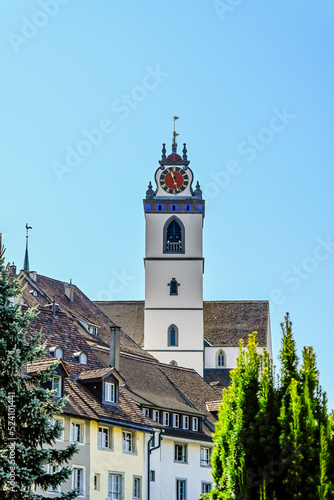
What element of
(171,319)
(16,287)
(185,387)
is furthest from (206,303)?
(16,287)

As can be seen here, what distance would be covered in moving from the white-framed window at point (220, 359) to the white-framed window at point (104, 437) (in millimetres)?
39815

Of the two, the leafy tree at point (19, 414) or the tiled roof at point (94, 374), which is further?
the tiled roof at point (94, 374)

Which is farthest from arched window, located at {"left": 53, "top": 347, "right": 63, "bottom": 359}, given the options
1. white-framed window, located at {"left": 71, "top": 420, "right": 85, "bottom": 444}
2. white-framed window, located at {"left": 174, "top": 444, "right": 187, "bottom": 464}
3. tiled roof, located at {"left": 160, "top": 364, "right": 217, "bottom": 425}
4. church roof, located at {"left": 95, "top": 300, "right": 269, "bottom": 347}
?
church roof, located at {"left": 95, "top": 300, "right": 269, "bottom": 347}

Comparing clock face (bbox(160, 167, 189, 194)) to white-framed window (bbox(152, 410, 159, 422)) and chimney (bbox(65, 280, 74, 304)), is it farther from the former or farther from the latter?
white-framed window (bbox(152, 410, 159, 422))

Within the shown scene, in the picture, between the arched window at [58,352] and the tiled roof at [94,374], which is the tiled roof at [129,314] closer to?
the tiled roof at [94,374]

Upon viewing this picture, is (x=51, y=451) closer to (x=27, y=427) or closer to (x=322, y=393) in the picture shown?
(x=27, y=427)

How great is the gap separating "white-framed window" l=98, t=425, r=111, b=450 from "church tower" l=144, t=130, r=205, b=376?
37.5m

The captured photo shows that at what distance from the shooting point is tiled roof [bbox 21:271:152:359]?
60594mm

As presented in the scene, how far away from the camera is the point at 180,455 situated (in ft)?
156

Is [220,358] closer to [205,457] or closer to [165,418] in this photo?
[205,457]

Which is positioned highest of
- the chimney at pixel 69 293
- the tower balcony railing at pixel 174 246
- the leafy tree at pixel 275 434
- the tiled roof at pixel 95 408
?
the tower balcony railing at pixel 174 246

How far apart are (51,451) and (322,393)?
21.5 ft

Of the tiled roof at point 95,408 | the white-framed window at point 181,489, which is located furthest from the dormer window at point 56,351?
the white-framed window at point 181,489

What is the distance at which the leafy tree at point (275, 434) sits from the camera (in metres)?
18.4
